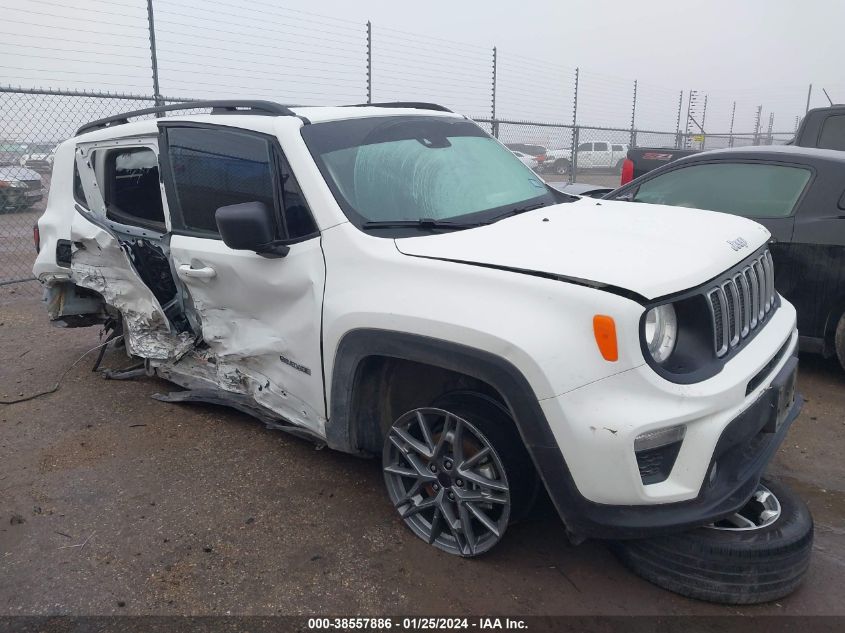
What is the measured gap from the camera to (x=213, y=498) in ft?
11.3

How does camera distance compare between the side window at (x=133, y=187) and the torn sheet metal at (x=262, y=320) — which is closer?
the torn sheet metal at (x=262, y=320)

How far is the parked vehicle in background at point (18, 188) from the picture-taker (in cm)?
923

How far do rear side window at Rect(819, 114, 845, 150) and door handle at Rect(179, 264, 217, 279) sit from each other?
7.15 m

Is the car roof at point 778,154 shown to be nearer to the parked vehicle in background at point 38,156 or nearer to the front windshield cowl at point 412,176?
the front windshield cowl at point 412,176

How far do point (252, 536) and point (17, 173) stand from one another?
8.31 m

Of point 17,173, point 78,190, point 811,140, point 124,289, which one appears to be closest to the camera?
point 124,289

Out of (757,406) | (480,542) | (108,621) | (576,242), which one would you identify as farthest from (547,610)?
(108,621)

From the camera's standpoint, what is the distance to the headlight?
7.84 ft

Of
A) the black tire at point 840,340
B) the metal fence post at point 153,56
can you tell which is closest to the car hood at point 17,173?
the metal fence post at point 153,56

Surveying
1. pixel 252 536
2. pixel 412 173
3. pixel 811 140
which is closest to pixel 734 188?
pixel 412 173

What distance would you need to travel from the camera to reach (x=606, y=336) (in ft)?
7.48

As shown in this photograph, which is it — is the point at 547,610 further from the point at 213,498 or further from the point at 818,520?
the point at 213,498

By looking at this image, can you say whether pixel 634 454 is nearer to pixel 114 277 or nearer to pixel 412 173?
pixel 412 173

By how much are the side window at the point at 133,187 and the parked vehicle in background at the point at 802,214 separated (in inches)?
120
